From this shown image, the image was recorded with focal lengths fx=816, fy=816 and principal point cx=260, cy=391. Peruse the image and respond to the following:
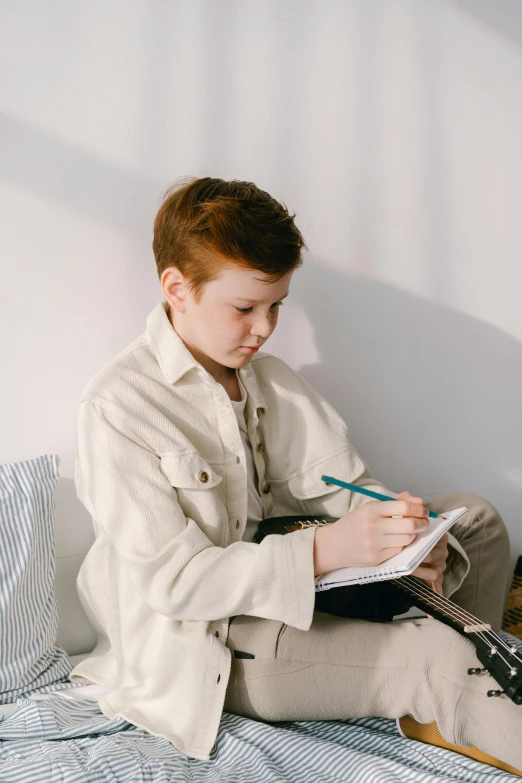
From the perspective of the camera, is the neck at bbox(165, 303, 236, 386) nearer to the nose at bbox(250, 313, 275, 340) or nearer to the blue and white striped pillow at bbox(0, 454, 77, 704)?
the nose at bbox(250, 313, 275, 340)

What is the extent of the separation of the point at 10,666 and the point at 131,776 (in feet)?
1.13

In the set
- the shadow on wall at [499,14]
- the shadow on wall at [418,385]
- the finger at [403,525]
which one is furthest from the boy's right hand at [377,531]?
the shadow on wall at [499,14]

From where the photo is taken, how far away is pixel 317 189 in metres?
1.68

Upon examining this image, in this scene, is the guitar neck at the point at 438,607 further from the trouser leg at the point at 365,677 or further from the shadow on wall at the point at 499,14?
the shadow on wall at the point at 499,14

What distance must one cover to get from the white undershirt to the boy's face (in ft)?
0.40

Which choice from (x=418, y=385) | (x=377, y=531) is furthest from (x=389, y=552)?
(x=418, y=385)

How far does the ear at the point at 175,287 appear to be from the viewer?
4.20 ft

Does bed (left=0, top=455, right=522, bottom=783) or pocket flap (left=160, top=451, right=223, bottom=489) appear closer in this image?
bed (left=0, top=455, right=522, bottom=783)

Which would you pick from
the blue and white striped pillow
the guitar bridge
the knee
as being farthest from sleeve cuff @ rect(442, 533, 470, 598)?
the blue and white striped pillow

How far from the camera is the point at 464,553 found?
4.41 feet

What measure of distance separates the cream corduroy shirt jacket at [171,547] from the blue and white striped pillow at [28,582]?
0.06 m

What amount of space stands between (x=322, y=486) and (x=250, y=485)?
132 millimetres

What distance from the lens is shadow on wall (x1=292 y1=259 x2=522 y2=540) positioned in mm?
1748

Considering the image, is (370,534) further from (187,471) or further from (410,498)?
(187,471)
